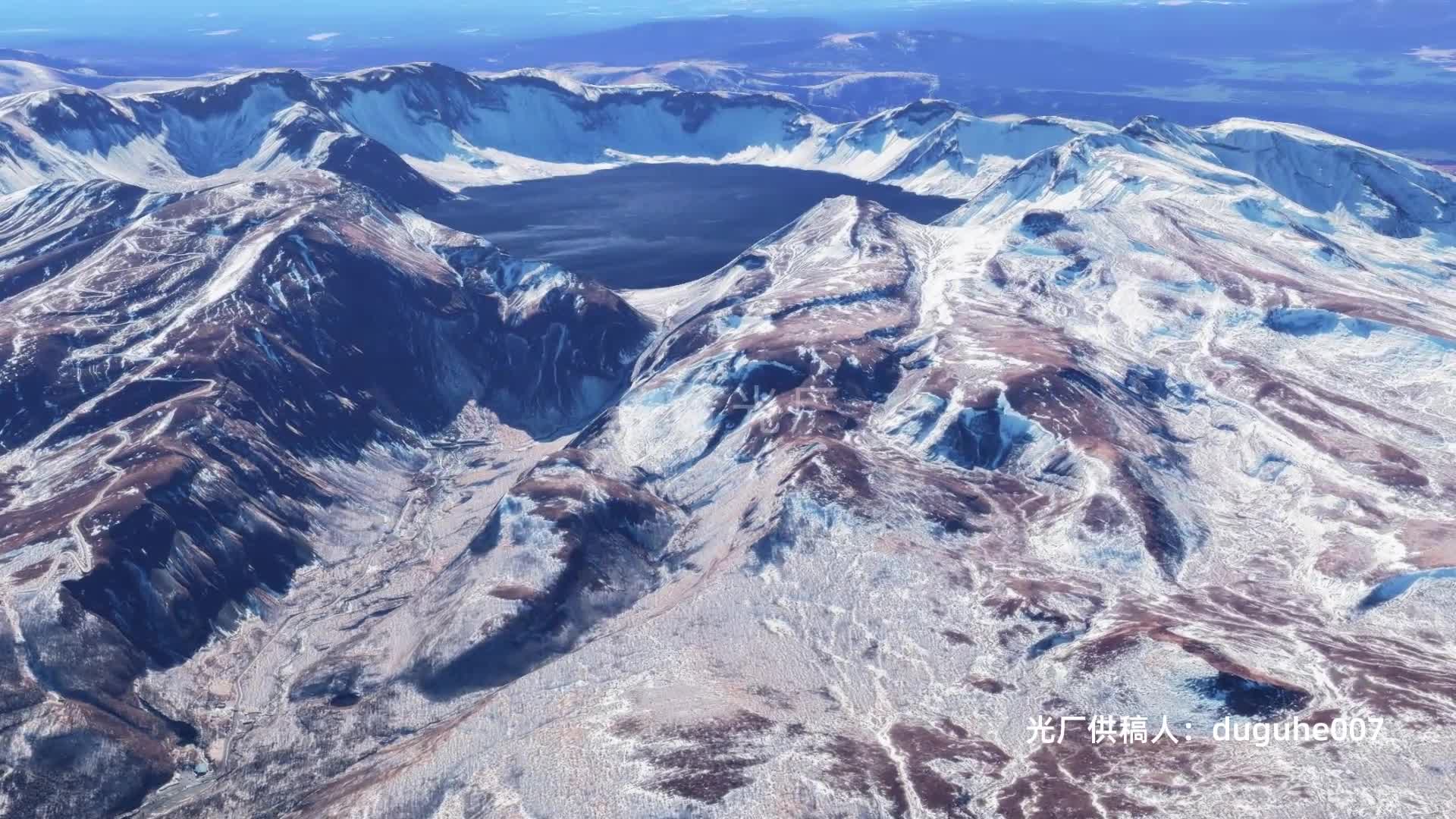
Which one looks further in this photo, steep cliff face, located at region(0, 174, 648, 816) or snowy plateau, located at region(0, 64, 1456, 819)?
steep cliff face, located at region(0, 174, 648, 816)

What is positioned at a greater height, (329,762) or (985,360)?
(985,360)

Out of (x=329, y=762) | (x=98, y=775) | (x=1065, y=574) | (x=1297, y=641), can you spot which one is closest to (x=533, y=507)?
(x=329, y=762)

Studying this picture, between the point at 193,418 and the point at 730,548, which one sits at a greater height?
the point at 193,418

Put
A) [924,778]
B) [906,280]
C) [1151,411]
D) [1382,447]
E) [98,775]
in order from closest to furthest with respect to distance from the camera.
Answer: [924,778] < [98,775] < [1382,447] < [1151,411] < [906,280]

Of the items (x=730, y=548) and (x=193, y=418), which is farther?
(x=193, y=418)

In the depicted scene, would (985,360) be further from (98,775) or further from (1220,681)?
(98,775)

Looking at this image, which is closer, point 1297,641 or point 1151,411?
point 1297,641

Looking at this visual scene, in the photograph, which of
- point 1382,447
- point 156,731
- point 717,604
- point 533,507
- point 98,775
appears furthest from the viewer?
point 1382,447

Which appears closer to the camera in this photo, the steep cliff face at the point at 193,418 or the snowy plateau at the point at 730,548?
the snowy plateau at the point at 730,548
